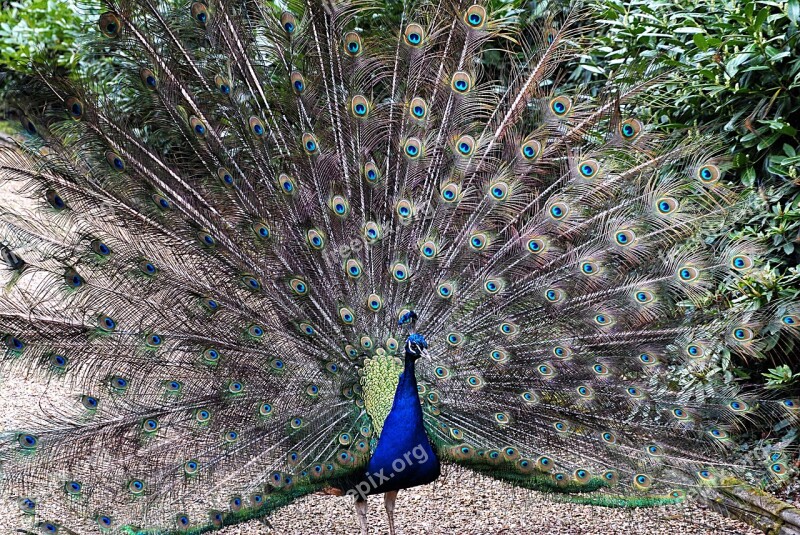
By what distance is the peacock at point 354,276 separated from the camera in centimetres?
338

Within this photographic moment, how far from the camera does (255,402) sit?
141 inches

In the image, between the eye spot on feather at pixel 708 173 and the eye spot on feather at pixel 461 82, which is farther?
the eye spot on feather at pixel 461 82

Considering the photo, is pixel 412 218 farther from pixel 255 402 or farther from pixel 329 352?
pixel 255 402

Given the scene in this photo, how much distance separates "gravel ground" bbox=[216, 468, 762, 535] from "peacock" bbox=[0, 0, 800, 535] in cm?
70

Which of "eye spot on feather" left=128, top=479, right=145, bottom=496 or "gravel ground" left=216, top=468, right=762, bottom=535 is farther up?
"eye spot on feather" left=128, top=479, right=145, bottom=496

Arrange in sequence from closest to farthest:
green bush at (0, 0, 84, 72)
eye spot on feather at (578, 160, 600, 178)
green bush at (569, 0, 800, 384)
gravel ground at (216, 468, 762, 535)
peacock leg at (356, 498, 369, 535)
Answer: eye spot on feather at (578, 160, 600, 178)
peacock leg at (356, 498, 369, 535)
green bush at (569, 0, 800, 384)
gravel ground at (216, 468, 762, 535)
green bush at (0, 0, 84, 72)

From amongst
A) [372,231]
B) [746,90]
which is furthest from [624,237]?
[746,90]

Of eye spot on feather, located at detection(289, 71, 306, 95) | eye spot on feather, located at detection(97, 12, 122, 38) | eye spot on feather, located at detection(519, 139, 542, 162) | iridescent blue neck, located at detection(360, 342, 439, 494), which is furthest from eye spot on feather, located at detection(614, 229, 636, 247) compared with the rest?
eye spot on feather, located at detection(97, 12, 122, 38)

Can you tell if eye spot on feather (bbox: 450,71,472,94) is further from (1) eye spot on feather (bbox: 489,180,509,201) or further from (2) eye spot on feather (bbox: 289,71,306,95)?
(2) eye spot on feather (bbox: 289,71,306,95)
